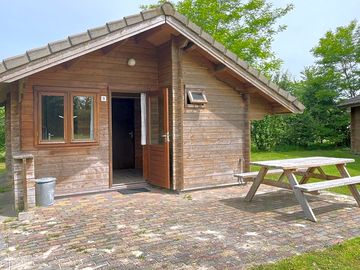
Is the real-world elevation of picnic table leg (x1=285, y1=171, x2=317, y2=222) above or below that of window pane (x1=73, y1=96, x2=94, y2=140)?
below

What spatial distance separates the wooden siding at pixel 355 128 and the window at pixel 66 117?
14.6 m

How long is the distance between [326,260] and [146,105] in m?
4.98

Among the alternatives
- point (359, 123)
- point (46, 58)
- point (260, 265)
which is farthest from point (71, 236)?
point (359, 123)

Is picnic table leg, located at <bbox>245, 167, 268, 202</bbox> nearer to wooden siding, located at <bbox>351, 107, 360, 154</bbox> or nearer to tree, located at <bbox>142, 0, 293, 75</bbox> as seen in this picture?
wooden siding, located at <bbox>351, 107, 360, 154</bbox>

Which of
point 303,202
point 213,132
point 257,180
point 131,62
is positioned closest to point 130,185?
point 213,132

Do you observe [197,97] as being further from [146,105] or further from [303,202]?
[303,202]

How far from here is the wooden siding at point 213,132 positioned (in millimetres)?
6691

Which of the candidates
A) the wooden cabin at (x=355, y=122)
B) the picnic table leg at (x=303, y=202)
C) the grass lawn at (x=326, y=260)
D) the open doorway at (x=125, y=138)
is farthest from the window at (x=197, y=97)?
the wooden cabin at (x=355, y=122)

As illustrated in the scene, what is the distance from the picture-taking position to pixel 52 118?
5.97m

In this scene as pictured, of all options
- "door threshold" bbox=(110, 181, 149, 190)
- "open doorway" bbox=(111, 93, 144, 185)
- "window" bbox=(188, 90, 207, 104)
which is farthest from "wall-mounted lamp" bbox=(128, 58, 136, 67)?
"open doorway" bbox=(111, 93, 144, 185)

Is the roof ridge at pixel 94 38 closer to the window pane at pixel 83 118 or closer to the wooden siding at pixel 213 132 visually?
the wooden siding at pixel 213 132

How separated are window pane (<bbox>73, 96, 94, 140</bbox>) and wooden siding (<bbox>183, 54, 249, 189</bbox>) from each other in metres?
2.02

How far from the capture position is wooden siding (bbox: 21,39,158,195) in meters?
5.85

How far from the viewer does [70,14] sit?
13.2m
